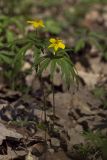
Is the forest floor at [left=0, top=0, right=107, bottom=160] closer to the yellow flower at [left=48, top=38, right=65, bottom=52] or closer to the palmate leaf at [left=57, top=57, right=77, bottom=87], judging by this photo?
the palmate leaf at [left=57, top=57, right=77, bottom=87]

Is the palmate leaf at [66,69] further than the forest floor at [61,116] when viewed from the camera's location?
No

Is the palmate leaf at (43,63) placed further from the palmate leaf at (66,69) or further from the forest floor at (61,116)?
the forest floor at (61,116)

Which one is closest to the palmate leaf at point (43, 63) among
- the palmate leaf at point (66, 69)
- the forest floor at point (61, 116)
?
the palmate leaf at point (66, 69)

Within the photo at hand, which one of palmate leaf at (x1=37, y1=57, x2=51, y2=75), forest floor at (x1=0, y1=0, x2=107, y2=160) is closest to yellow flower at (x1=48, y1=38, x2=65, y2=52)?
palmate leaf at (x1=37, y1=57, x2=51, y2=75)

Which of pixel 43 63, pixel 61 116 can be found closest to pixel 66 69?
pixel 43 63

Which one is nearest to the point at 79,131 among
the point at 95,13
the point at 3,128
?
the point at 3,128

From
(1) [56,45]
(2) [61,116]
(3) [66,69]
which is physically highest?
(1) [56,45]

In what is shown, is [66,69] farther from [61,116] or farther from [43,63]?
[61,116]

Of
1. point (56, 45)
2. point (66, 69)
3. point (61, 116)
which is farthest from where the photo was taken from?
point (61, 116)

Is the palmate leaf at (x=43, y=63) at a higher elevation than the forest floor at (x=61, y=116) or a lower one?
higher

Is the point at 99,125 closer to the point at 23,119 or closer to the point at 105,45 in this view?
the point at 23,119

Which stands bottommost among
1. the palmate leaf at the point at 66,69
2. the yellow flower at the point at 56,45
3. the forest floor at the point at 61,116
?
the forest floor at the point at 61,116
